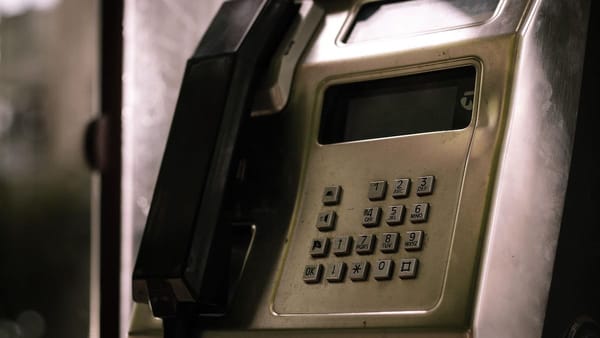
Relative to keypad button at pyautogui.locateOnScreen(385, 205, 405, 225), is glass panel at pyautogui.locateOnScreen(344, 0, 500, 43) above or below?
above

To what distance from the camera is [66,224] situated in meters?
1.70

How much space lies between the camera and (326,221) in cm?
71

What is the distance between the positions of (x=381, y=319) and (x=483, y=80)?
208 mm

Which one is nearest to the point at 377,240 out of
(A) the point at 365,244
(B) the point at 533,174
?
(A) the point at 365,244

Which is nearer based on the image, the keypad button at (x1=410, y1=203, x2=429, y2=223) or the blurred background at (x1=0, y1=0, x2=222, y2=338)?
the keypad button at (x1=410, y1=203, x2=429, y2=223)

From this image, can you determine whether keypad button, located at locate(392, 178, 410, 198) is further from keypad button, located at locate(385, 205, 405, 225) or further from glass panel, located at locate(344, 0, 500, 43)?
glass panel, located at locate(344, 0, 500, 43)

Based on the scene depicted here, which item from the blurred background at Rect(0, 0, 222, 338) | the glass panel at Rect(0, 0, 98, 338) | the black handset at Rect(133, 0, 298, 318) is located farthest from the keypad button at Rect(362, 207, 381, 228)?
Answer: the glass panel at Rect(0, 0, 98, 338)

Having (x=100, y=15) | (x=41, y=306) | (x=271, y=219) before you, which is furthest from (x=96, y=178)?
(x=41, y=306)

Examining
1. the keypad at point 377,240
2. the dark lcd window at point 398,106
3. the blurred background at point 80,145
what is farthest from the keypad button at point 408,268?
the blurred background at point 80,145

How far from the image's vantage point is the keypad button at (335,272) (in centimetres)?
68

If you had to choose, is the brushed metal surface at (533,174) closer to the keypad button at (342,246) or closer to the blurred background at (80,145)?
the keypad button at (342,246)

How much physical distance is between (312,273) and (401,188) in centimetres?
10

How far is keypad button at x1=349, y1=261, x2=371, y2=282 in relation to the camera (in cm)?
67

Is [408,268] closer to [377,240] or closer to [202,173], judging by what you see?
[377,240]
